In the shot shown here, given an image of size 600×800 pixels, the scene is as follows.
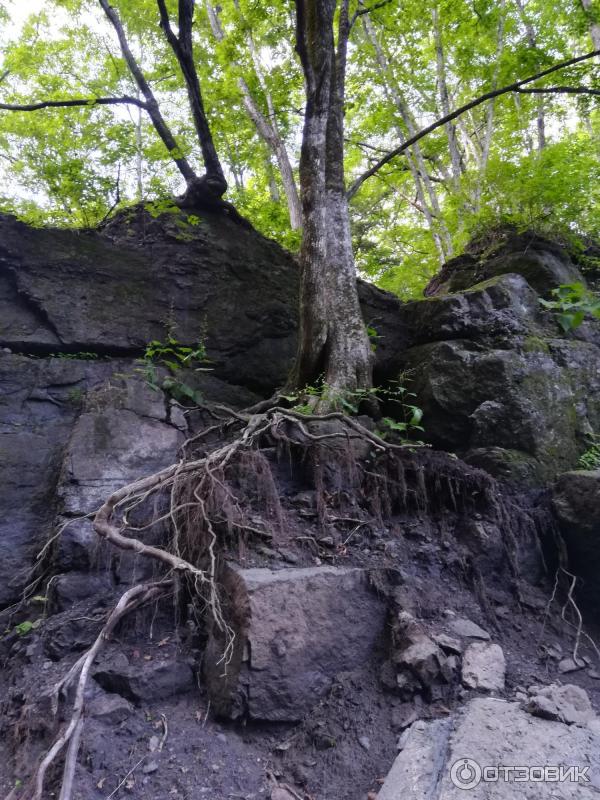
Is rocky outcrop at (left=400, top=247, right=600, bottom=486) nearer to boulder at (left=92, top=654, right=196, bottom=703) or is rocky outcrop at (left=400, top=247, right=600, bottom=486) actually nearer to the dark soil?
the dark soil

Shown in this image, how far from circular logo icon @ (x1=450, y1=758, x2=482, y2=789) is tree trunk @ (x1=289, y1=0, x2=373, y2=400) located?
2982 millimetres

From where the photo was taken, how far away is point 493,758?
2320 mm

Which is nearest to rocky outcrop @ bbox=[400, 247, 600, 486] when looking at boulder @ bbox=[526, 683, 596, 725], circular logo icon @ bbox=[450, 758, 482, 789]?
boulder @ bbox=[526, 683, 596, 725]

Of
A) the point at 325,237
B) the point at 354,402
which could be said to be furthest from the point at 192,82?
the point at 354,402

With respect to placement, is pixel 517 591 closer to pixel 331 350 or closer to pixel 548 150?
pixel 331 350

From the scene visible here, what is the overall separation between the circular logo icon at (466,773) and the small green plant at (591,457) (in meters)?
3.32

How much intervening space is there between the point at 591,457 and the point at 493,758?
342 cm

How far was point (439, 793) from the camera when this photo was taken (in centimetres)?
218

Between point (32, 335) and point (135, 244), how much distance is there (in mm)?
1742

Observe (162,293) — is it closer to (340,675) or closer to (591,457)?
(340,675)

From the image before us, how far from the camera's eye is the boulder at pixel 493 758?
2150mm

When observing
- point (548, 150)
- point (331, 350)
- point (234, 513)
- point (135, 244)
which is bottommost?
point (234, 513)

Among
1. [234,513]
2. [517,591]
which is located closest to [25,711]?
[234,513]

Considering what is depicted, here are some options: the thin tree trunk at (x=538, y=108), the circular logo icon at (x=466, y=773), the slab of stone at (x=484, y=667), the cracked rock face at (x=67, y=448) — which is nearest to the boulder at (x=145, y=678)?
the cracked rock face at (x=67, y=448)
